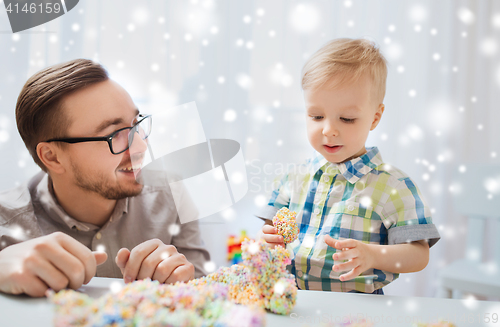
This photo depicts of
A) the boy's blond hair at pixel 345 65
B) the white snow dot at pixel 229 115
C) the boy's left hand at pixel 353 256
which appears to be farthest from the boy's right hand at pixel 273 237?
the white snow dot at pixel 229 115

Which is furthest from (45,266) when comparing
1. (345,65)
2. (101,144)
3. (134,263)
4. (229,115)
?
(229,115)

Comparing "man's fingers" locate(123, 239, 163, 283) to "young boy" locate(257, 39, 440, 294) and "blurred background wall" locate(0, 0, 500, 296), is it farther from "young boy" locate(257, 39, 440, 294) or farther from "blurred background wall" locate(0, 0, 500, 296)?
"blurred background wall" locate(0, 0, 500, 296)

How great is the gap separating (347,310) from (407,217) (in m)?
0.31

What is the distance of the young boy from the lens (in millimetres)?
738

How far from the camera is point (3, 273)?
0.52 metres

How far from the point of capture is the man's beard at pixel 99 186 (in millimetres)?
850

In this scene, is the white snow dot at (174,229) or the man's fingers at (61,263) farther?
the white snow dot at (174,229)

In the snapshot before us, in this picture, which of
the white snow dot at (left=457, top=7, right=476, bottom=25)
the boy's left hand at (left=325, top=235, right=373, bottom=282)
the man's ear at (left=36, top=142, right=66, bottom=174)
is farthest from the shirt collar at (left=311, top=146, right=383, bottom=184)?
the white snow dot at (left=457, top=7, right=476, bottom=25)

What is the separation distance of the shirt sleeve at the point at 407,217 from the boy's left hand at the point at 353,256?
0.45ft

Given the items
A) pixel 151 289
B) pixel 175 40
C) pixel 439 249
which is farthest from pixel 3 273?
pixel 439 249

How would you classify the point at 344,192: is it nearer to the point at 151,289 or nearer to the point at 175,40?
the point at 151,289

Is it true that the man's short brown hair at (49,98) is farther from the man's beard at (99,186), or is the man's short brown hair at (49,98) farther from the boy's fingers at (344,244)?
the boy's fingers at (344,244)

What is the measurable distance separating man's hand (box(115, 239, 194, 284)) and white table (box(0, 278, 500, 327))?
48 millimetres

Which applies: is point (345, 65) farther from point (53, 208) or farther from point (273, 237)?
point (53, 208)
